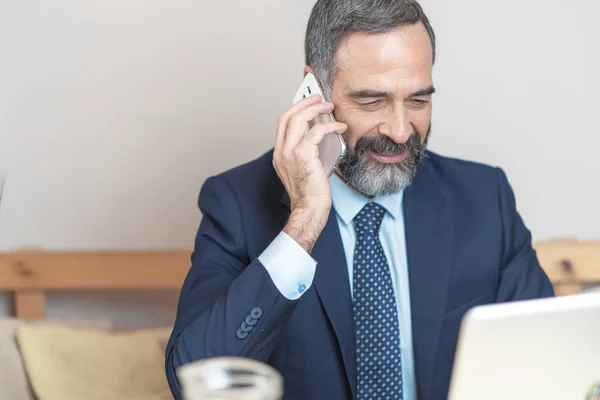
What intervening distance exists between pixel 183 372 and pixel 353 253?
3.26 feet

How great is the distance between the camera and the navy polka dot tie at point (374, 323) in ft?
5.41

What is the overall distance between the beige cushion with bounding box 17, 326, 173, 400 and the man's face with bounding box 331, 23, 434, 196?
728 millimetres

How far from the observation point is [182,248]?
92.1 inches

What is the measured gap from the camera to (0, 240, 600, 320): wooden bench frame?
227cm

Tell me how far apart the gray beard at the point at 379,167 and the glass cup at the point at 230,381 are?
95 cm

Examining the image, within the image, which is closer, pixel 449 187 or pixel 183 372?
pixel 183 372

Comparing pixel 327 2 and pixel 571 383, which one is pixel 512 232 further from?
pixel 571 383

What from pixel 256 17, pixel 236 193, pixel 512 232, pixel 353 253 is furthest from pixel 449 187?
pixel 256 17

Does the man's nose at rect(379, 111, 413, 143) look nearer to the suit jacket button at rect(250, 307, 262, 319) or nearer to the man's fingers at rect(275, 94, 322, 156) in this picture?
the man's fingers at rect(275, 94, 322, 156)

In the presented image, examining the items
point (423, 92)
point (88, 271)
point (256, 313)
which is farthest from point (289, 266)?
point (88, 271)

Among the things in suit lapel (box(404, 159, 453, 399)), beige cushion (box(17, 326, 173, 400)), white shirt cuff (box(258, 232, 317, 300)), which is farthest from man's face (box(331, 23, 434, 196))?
beige cushion (box(17, 326, 173, 400))

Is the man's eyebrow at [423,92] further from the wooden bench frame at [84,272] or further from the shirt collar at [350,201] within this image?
the wooden bench frame at [84,272]

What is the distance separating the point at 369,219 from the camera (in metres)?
1.73

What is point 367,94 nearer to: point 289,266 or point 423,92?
point 423,92
